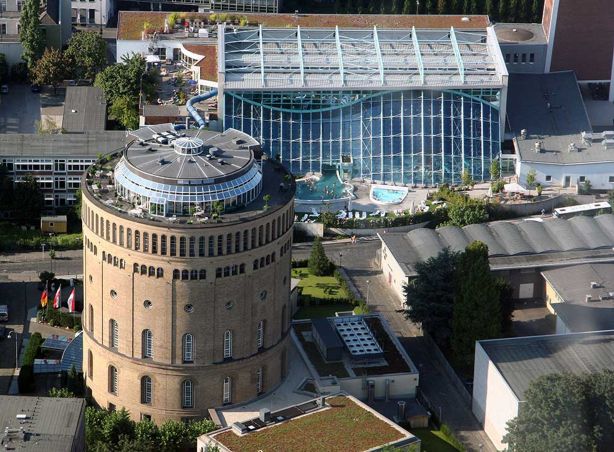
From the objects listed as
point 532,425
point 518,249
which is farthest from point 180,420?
point 518,249

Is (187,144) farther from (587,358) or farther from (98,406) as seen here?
(587,358)

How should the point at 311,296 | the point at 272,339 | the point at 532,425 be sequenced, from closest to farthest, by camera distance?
the point at 532,425 → the point at 272,339 → the point at 311,296

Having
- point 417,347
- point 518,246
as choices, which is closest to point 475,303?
point 417,347

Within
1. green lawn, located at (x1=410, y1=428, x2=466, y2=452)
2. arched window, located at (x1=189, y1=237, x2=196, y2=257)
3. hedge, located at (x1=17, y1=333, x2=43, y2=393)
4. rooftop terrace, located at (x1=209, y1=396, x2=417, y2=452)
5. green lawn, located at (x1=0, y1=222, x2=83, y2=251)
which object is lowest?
green lawn, located at (x1=410, y1=428, x2=466, y2=452)

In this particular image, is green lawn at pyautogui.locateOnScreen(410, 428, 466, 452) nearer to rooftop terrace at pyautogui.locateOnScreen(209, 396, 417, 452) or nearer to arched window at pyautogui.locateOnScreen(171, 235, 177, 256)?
rooftop terrace at pyautogui.locateOnScreen(209, 396, 417, 452)

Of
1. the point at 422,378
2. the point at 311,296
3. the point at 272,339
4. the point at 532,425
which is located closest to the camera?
the point at 532,425

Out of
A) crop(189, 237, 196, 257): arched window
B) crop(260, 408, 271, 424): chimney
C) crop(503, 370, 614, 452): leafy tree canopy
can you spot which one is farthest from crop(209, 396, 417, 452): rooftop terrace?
crop(189, 237, 196, 257): arched window

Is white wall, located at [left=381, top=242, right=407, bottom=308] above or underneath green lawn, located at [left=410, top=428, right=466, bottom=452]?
above
